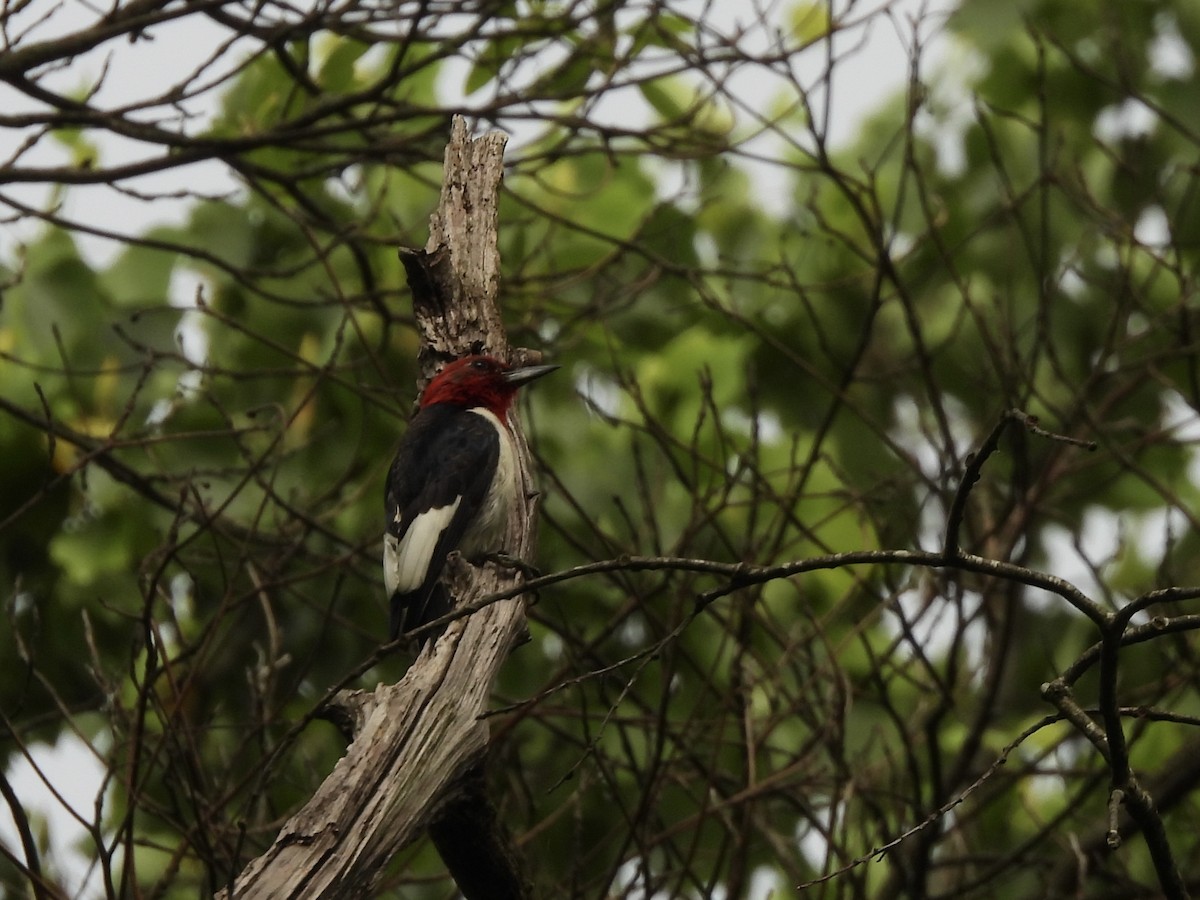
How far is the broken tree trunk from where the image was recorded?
2.97m

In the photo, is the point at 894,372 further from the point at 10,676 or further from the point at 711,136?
the point at 10,676

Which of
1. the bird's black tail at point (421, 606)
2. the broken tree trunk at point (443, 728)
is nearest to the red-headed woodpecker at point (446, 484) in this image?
the bird's black tail at point (421, 606)

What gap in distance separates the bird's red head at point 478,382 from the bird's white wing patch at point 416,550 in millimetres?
392

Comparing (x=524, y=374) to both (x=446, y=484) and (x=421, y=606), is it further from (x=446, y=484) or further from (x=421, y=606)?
(x=421, y=606)

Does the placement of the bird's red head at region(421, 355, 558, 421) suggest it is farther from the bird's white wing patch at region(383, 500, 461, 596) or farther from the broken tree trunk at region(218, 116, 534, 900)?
the bird's white wing patch at region(383, 500, 461, 596)

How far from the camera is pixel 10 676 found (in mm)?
5906

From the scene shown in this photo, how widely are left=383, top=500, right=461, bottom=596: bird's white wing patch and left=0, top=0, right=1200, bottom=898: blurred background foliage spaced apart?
0.15 meters

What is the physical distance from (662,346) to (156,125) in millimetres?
2596

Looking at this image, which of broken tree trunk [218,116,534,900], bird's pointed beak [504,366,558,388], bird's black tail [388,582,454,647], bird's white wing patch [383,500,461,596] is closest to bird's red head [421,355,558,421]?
bird's pointed beak [504,366,558,388]

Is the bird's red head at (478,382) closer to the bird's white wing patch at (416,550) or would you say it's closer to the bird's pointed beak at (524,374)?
the bird's pointed beak at (524,374)

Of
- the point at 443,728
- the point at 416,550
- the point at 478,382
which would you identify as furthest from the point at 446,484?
the point at 443,728

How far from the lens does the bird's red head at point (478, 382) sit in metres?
4.77

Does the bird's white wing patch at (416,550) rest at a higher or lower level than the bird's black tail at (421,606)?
higher

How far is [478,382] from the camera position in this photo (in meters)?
4.94
